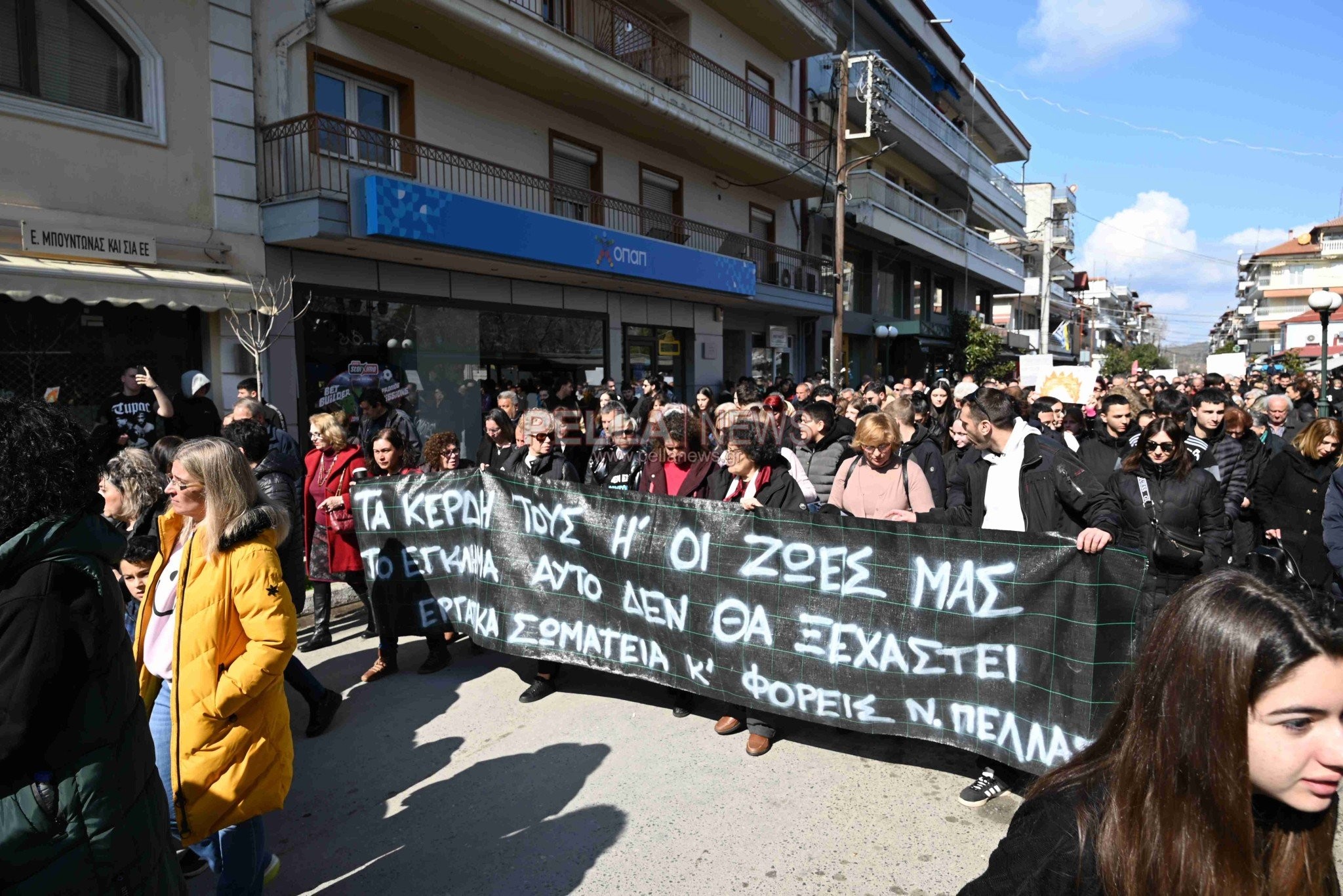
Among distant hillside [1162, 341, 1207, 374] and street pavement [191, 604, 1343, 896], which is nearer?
street pavement [191, 604, 1343, 896]

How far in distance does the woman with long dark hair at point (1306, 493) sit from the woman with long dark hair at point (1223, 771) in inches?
231

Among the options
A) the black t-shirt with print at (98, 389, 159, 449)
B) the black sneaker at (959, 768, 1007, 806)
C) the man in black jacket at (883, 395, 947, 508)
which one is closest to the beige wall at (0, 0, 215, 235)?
the black t-shirt with print at (98, 389, 159, 449)

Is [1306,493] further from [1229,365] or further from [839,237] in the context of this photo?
[1229,365]

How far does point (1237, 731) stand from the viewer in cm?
119

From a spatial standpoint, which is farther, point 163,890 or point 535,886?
point 535,886

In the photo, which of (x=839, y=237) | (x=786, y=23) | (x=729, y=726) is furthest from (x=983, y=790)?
(x=786, y=23)

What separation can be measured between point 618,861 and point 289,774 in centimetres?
130

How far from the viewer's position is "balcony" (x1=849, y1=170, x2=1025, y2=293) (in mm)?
22484

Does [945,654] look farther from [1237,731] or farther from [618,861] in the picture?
[1237,731]

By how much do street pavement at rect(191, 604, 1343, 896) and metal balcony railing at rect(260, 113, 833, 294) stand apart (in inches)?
298

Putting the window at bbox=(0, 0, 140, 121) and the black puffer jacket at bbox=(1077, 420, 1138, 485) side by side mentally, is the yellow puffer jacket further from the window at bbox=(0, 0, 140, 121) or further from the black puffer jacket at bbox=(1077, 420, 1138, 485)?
the window at bbox=(0, 0, 140, 121)

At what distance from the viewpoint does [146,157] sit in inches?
356

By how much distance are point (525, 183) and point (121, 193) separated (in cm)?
568

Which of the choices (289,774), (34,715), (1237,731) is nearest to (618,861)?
(289,774)
